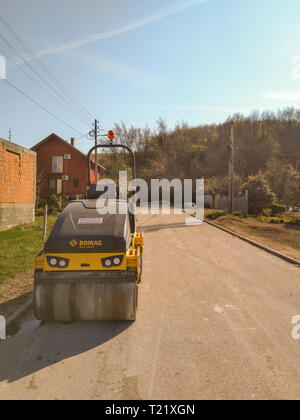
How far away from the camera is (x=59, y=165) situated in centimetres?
3738

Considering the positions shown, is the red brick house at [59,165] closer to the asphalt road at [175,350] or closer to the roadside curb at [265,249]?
the roadside curb at [265,249]

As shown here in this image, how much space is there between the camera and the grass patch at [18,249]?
755cm

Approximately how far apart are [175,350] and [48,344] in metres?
1.78

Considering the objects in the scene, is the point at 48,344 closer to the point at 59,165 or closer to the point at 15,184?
the point at 15,184

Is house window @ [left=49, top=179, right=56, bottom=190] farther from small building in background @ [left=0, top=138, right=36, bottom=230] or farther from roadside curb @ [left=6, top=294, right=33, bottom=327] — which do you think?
roadside curb @ [left=6, top=294, right=33, bottom=327]

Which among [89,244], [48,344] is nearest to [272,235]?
[89,244]

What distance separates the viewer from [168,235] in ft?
47.7

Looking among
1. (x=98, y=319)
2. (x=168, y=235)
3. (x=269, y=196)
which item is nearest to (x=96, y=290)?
(x=98, y=319)

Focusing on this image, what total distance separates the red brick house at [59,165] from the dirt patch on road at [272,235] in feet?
75.4

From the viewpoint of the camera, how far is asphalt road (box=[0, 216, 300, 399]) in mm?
3084

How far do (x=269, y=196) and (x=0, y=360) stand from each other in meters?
23.9

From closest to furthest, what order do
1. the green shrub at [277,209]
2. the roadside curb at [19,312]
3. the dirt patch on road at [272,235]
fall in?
the roadside curb at [19,312] → the dirt patch on road at [272,235] → the green shrub at [277,209]

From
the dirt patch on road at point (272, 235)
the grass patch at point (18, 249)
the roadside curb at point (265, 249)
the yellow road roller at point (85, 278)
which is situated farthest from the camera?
the dirt patch on road at point (272, 235)

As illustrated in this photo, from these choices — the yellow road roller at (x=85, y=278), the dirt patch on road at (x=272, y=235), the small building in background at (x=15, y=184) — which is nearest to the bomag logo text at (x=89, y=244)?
the yellow road roller at (x=85, y=278)
